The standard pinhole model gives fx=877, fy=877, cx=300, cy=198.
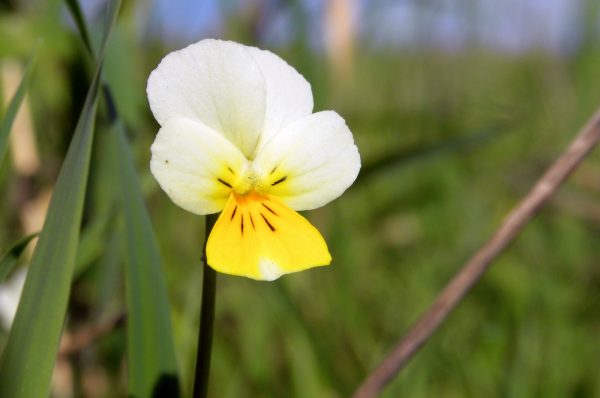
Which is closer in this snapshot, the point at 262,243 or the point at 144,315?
the point at 262,243

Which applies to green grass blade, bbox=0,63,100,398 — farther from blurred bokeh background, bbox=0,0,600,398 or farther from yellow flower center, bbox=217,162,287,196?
blurred bokeh background, bbox=0,0,600,398

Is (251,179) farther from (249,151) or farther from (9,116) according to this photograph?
(9,116)

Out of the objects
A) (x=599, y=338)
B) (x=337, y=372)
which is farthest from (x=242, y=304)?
(x=599, y=338)

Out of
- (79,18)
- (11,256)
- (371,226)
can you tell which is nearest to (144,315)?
(11,256)

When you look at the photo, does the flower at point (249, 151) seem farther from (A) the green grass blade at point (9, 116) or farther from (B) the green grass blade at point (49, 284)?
(A) the green grass blade at point (9, 116)

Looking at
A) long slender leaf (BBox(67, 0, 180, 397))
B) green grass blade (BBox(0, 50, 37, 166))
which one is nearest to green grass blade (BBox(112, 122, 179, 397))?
long slender leaf (BBox(67, 0, 180, 397))

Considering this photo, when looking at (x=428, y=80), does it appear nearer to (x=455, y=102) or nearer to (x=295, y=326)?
(x=455, y=102)
